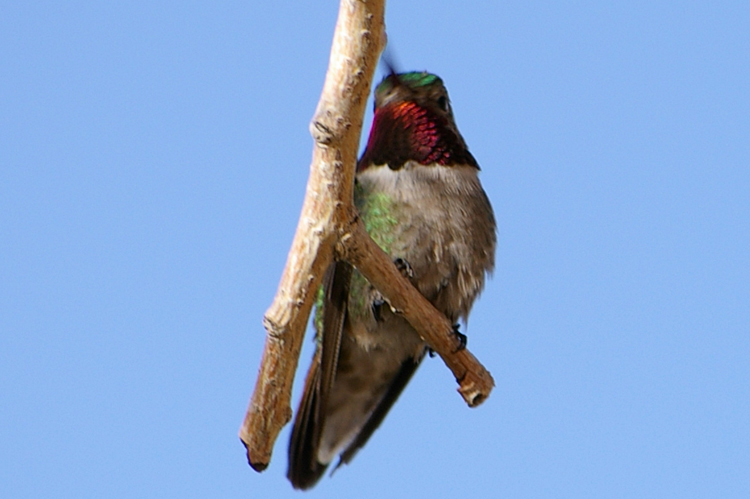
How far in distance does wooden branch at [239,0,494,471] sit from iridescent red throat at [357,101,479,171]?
1.06 m

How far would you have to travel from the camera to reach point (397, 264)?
4.79 m

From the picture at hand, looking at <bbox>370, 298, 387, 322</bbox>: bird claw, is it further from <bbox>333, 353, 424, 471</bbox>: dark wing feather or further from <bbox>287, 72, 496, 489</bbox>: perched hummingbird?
<bbox>333, 353, 424, 471</bbox>: dark wing feather

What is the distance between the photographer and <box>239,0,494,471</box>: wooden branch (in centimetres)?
342

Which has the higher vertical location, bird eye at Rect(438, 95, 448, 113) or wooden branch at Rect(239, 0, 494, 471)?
bird eye at Rect(438, 95, 448, 113)

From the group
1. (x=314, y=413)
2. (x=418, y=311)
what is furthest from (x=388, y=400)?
(x=418, y=311)

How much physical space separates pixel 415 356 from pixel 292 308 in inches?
67.2

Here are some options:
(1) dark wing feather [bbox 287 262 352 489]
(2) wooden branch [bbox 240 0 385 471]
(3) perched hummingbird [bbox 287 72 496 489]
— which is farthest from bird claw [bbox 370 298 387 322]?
(2) wooden branch [bbox 240 0 385 471]

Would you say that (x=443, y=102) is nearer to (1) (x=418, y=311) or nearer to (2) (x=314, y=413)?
(1) (x=418, y=311)

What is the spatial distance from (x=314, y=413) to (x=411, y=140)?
1.43 metres

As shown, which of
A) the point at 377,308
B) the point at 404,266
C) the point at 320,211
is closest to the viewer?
the point at 320,211

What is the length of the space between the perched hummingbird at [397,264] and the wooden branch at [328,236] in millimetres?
637

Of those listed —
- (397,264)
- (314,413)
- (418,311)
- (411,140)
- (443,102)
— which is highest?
(443,102)

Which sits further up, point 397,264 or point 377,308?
point 397,264

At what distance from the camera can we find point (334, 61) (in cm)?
346
